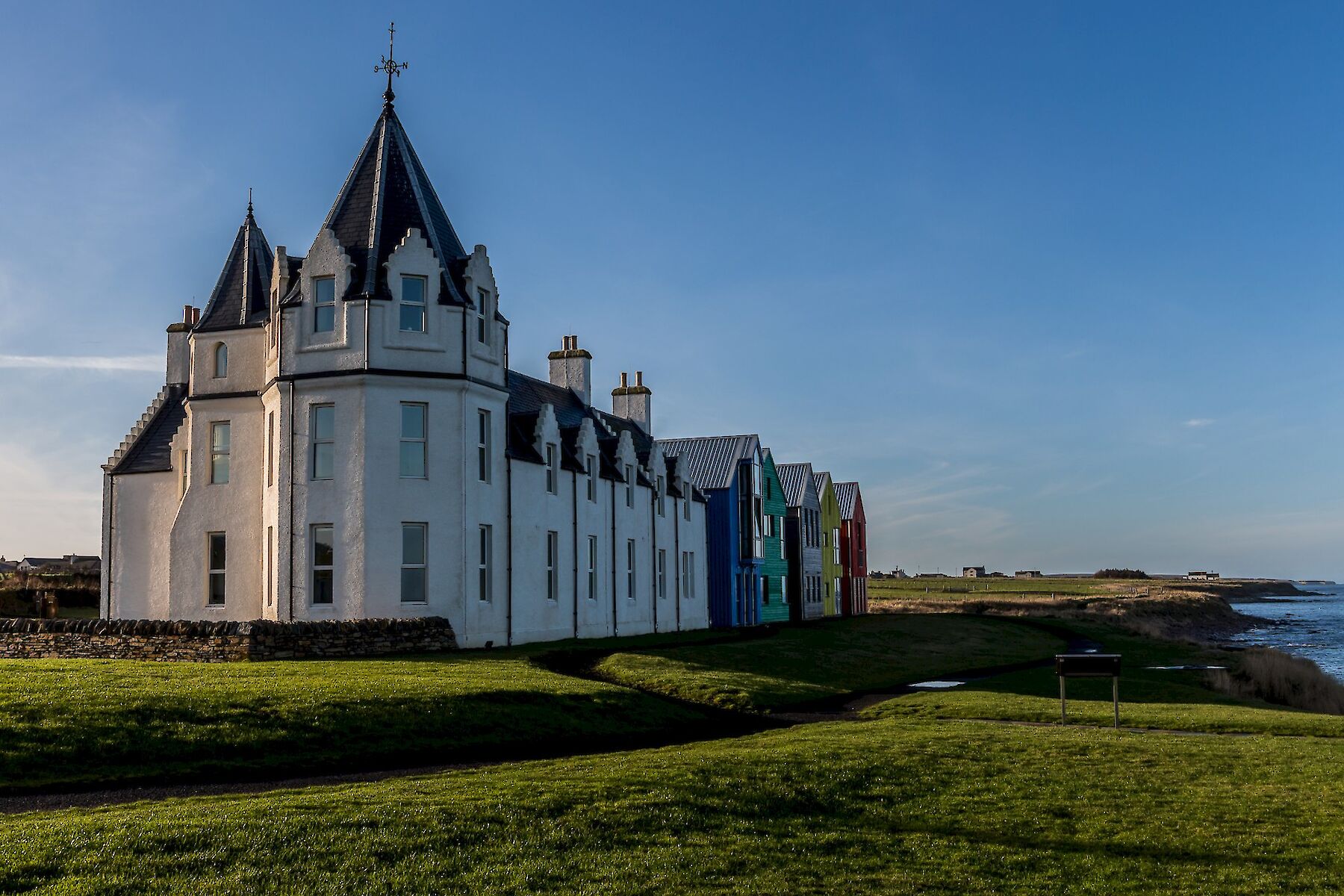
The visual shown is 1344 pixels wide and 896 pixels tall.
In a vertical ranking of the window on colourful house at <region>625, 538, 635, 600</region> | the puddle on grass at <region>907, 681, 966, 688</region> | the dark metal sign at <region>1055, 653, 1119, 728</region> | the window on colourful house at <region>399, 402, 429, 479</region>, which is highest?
the window on colourful house at <region>399, 402, 429, 479</region>

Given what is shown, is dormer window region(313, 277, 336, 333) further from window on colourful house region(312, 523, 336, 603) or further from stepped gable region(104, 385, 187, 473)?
stepped gable region(104, 385, 187, 473)

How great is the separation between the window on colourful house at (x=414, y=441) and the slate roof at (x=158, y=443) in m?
11.7

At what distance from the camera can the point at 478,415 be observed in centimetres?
3331

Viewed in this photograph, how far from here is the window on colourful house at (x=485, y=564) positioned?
3278 cm

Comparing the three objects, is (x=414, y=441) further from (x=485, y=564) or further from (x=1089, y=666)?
(x=1089, y=666)

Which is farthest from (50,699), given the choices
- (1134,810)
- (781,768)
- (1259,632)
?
(1259,632)

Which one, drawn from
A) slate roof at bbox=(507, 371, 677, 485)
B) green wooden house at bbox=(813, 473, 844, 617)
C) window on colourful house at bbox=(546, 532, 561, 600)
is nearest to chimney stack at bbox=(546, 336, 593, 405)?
slate roof at bbox=(507, 371, 677, 485)

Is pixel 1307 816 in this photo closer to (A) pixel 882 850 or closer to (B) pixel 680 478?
(A) pixel 882 850

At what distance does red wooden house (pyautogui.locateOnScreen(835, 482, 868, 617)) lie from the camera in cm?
7662

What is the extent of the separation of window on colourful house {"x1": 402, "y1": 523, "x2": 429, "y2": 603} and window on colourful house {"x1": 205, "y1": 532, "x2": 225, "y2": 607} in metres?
7.01

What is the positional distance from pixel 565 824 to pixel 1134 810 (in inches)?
270

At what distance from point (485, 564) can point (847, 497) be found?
49610 mm

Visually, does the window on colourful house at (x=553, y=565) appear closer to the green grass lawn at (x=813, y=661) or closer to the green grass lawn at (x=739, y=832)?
the green grass lawn at (x=813, y=661)

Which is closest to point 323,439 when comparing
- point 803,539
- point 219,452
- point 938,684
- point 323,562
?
point 323,562
